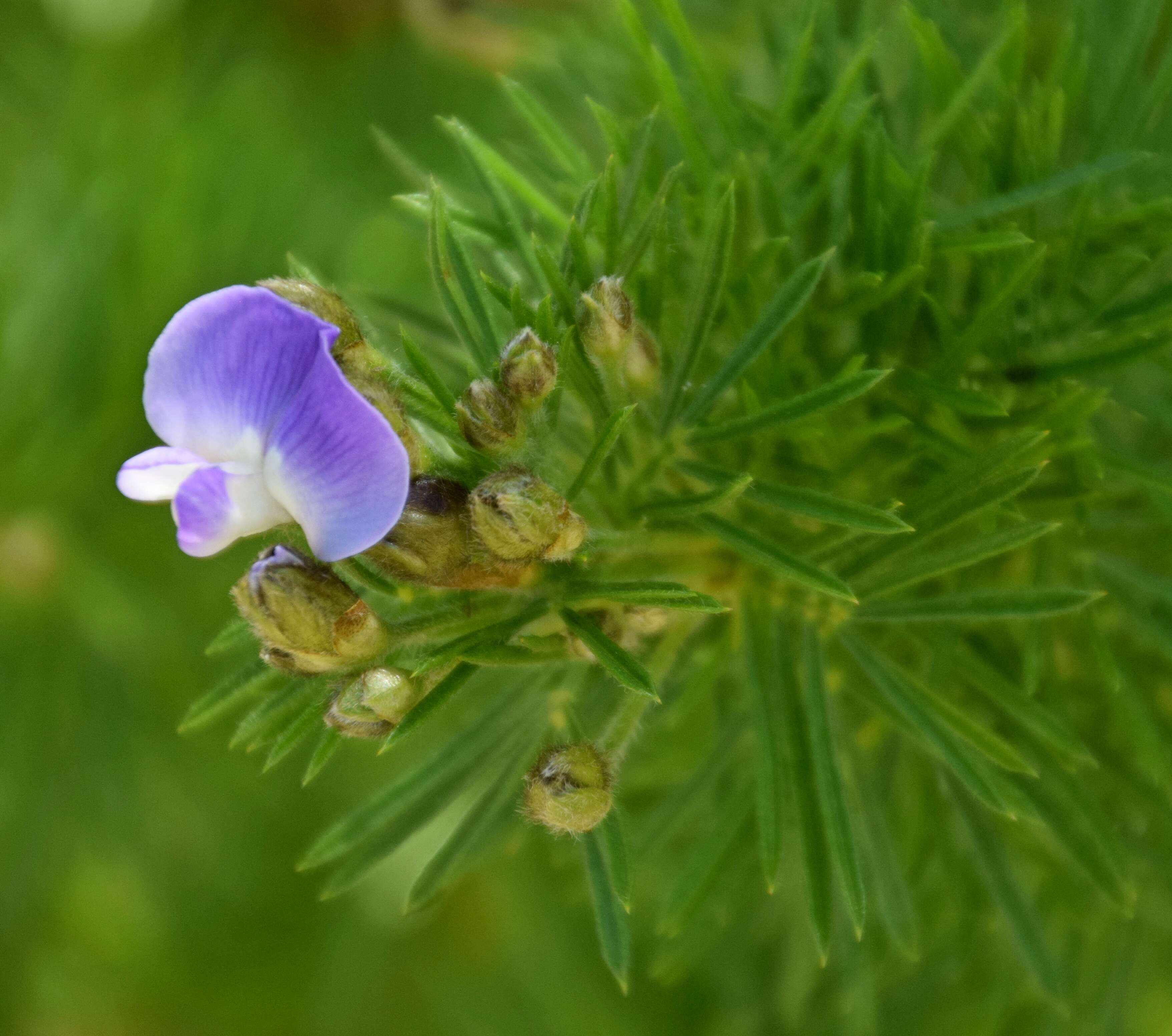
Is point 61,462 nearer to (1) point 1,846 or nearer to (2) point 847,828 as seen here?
(1) point 1,846

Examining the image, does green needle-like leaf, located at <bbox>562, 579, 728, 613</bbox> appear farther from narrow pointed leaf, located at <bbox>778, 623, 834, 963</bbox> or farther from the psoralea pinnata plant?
narrow pointed leaf, located at <bbox>778, 623, 834, 963</bbox>

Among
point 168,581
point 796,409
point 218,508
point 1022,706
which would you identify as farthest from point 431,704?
point 168,581

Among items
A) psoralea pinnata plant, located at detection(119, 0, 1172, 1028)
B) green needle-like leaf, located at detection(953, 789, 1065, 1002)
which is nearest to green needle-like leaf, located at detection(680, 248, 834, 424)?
psoralea pinnata plant, located at detection(119, 0, 1172, 1028)

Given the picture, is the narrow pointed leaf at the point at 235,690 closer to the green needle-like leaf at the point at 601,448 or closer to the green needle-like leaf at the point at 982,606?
the green needle-like leaf at the point at 601,448

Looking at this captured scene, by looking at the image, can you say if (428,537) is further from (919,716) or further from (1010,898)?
(1010,898)

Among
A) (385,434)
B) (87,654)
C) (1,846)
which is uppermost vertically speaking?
(385,434)

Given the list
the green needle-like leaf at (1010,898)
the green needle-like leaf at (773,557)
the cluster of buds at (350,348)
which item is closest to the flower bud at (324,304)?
the cluster of buds at (350,348)

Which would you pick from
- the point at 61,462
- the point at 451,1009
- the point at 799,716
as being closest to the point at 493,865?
the point at 451,1009
